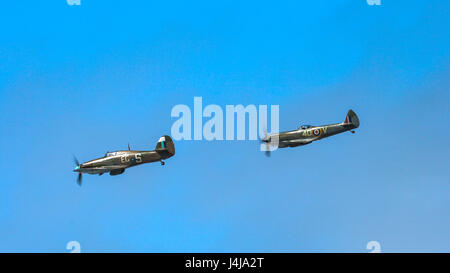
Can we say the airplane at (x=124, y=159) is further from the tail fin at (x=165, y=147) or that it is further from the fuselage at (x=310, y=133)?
the fuselage at (x=310, y=133)

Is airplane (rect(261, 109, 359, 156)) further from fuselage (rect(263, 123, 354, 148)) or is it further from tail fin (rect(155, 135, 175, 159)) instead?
tail fin (rect(155, 135, 175, 159))

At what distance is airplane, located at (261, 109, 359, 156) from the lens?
446ft

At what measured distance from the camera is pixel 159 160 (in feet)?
415

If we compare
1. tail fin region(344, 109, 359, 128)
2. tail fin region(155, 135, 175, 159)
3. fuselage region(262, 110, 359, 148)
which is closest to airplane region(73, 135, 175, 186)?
tail fin region(155, 135, 175, 159)

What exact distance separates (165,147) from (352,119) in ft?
116

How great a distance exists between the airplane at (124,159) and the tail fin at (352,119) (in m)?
33.0

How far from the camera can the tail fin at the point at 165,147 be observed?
126250 millimetres

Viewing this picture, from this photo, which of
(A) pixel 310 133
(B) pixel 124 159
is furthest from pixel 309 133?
(B) pixel 124 159

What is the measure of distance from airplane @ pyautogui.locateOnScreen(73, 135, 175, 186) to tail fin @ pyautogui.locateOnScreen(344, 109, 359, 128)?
3304cm

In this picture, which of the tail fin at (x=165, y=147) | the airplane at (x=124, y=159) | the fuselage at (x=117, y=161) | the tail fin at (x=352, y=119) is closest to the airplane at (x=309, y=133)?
the tail fin at (x=352, y=119)
